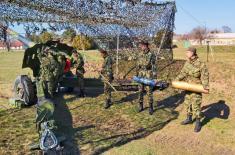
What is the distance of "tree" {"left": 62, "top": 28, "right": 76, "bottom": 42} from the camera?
10152 millimetres

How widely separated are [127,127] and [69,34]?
2475 millimetres

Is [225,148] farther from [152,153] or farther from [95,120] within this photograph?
[95,120]

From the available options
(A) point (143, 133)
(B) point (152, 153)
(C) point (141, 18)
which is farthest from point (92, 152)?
(C) point (141, 18)

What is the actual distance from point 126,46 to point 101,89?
333 cm

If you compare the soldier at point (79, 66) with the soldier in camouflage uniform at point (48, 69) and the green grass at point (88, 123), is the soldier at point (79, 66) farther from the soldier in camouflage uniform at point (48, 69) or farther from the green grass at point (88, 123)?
the soldier in camouflage uniform at point (48, 69)

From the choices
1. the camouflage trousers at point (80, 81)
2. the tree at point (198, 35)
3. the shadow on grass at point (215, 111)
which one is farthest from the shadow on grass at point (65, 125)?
the tree at point (198, 35)

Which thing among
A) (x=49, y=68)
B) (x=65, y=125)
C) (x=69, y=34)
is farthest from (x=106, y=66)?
(x=49, y=68)

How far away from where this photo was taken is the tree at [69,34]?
1015cm

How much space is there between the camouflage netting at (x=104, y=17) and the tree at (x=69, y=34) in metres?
0.13

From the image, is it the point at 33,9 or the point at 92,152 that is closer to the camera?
the point at 92,152

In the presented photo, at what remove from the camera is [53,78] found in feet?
31.1

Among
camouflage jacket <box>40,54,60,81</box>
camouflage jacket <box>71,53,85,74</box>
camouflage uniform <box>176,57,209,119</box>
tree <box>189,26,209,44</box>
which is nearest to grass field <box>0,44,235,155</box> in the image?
camouflage uniform <box>176,57,209,119</box>

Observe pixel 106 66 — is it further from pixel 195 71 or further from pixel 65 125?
pixel 195 71

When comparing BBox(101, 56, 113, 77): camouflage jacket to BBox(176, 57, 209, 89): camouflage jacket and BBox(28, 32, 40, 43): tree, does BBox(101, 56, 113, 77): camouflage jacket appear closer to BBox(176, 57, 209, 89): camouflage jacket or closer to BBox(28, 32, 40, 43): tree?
BBox(176, 57, 209, 89): camouflage jacket
